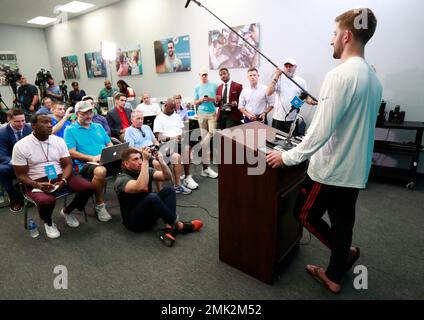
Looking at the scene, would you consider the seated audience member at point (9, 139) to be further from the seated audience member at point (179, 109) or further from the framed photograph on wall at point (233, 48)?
the framed photograph on wall at point (233, 48)

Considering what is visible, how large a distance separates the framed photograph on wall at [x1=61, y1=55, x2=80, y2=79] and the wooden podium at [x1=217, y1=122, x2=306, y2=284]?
8352 millimetres

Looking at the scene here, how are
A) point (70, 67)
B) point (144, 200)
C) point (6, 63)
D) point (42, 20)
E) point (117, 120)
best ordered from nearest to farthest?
point (144, 200)
point (117, 120)
point (42, 20)
point (6, 63)
point (70, 67)

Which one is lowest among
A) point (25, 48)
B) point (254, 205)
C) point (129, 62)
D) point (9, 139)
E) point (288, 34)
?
point (254, 205)

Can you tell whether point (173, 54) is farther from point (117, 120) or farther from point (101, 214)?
point (101, 214)

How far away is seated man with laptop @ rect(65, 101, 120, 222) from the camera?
264 centimetres

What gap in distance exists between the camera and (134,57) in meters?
6.52

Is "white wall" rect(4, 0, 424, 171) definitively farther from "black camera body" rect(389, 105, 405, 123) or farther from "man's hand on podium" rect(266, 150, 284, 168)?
"man's hand on podium" rect(266, 150, 284, 168)

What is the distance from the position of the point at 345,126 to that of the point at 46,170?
2415 millimetres

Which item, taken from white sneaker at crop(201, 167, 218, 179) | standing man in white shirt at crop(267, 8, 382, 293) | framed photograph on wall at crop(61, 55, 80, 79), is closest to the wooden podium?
standing man in white shirt at crop(267, 8, 382, 293)

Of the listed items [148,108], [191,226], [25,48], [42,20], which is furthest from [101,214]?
[25,48]

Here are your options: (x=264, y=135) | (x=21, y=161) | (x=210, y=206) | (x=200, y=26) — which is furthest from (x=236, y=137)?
(x=200, y=26)

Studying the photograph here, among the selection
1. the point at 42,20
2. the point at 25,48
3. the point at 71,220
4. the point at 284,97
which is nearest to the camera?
the point at 71,220

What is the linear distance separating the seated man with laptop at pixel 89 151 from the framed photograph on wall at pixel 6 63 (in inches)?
306

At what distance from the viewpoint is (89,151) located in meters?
2.87
